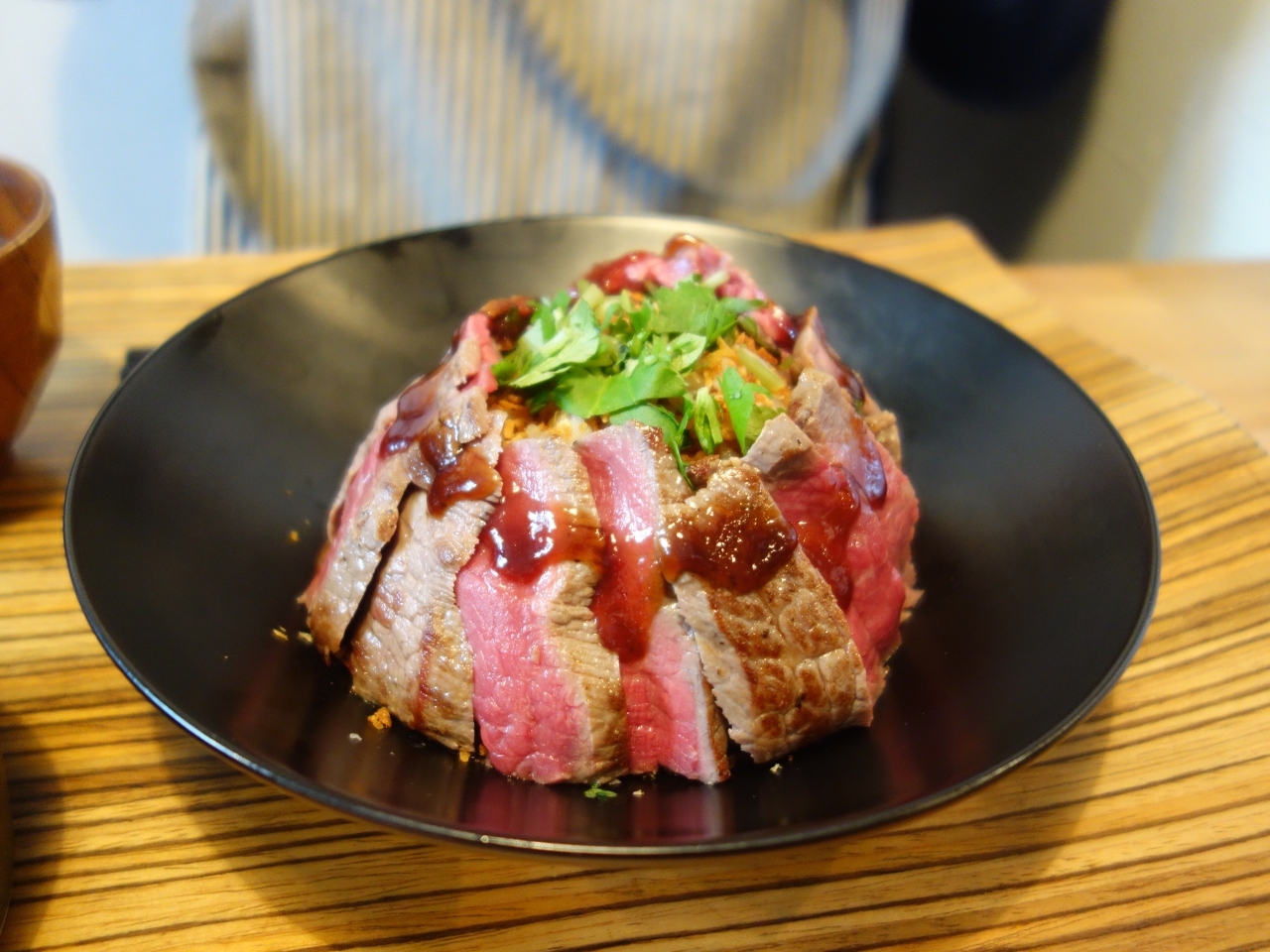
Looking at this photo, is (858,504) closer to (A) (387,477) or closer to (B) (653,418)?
(B) (653,418)

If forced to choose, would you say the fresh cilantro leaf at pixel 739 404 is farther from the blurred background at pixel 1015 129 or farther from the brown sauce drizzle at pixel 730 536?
the blurred background at pixel 1015 129

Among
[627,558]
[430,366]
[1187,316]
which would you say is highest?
[627,558]

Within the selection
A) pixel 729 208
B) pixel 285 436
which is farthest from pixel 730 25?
pixel 285 436

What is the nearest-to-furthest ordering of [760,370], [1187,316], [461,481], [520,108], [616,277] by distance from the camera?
[461,481] < [760,370] < [616,277] < [1187,316] < [520,108]

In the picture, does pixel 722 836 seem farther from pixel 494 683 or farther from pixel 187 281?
pixel 187 281

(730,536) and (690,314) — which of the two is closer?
(730,536)

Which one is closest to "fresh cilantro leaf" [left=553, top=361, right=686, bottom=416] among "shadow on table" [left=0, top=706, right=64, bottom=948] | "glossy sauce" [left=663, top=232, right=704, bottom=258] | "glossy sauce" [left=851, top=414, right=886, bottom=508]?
"glossy sauce" [left=851, top=414, right=886, bottom=508]

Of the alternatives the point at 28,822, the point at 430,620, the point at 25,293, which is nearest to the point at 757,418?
the point at 430,620

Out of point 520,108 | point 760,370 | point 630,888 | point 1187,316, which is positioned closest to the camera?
point 630,888
